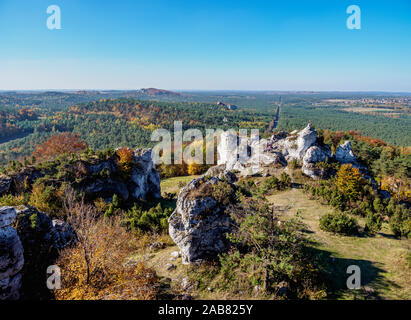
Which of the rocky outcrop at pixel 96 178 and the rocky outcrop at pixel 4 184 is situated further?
the rocky outcrop at pixel 96 178

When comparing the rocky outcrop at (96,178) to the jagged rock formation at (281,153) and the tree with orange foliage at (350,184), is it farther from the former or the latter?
the tree with orange foliage at (350,184)

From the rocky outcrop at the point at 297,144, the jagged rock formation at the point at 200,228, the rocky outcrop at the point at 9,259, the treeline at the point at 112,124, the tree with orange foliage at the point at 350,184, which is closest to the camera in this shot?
the rocky outcrop at the point at 9,259

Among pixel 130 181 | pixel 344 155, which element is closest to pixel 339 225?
pixel 344 155

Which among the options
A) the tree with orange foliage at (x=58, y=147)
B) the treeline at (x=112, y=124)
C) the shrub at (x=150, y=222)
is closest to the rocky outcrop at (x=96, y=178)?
the shrub at (x=150, y=222)

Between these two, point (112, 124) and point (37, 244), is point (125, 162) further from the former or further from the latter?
point (112, 124)

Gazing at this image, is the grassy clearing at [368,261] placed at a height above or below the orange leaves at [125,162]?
below

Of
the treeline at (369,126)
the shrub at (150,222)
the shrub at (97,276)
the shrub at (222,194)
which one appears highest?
the treeline at (369,126)

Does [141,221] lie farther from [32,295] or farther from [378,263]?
[378,263]
